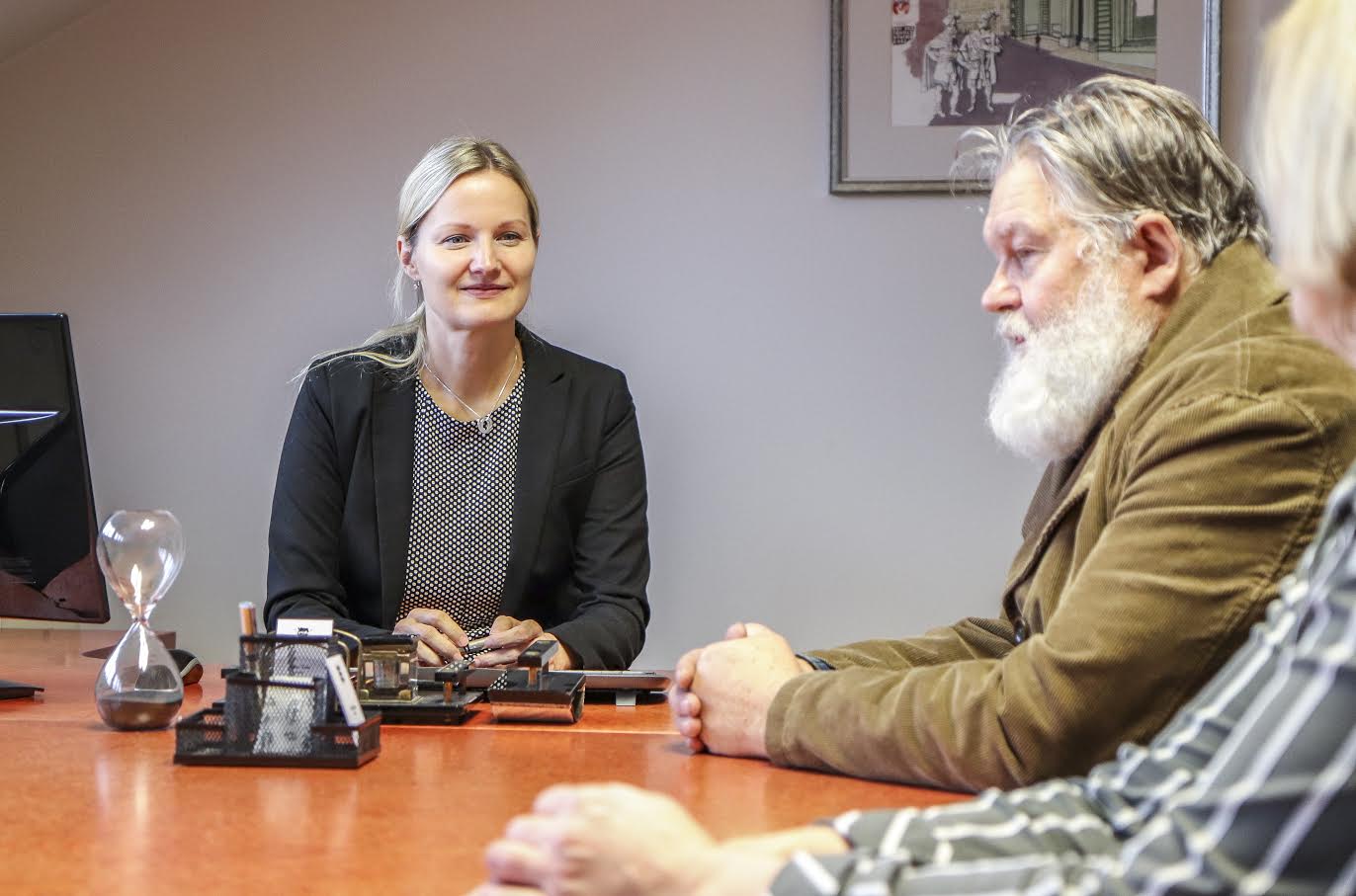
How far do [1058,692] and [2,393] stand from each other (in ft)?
5.00

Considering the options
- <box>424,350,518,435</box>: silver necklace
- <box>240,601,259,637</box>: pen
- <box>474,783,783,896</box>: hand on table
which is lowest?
<box>474,783,783,896</box>: hand on table

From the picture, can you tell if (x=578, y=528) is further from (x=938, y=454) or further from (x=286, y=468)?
(x=938, y=454)

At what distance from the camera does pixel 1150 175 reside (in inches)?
68.2

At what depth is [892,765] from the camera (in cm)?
151

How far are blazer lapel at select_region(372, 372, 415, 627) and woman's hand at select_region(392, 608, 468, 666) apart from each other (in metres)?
0.20

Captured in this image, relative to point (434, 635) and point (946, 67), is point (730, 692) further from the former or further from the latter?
point (946, 67)

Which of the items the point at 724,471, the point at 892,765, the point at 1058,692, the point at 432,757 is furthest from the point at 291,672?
the point at 724,471

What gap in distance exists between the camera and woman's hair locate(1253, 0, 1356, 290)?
880 mm

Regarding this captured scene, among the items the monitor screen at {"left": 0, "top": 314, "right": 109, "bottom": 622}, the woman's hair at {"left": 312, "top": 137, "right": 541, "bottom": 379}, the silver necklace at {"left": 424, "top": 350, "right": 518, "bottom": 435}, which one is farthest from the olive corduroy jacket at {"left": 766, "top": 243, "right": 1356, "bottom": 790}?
the woman's hair at {"left": 312, "top": 137, "right": 541, "bottom": 379}

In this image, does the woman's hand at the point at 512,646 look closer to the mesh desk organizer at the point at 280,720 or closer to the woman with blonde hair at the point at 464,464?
the woman with blonde hair at the point at 464,464

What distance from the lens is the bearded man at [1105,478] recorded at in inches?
54.1

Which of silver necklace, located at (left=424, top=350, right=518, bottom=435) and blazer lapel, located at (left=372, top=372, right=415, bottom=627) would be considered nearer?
blazer lapel, located at (left=372, top=372, right=415, bottom=627)

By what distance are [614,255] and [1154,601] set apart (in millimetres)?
2475

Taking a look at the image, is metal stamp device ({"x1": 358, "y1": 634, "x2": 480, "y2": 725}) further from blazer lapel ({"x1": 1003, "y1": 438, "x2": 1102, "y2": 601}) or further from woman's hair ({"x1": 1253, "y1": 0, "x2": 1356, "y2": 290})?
woman's hair ({"x1": 1253, "y1": 0, "x2": 1356, "y2": 290})
